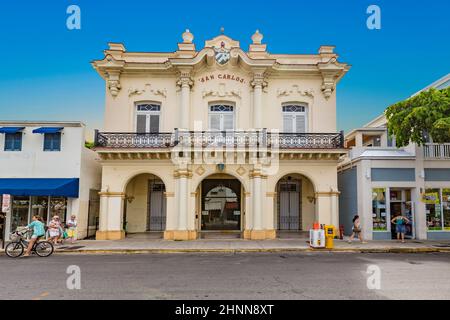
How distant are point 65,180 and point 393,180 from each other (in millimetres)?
16386

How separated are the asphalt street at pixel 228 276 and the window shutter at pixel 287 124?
7.73 metres

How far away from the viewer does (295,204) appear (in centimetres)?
2033

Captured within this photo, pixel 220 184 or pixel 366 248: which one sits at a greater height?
pixel 220 184

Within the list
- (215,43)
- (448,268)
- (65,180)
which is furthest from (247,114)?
(448,268)

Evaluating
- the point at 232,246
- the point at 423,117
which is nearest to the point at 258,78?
the point at 423,117

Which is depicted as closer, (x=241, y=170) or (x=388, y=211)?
(x=388, y=211)

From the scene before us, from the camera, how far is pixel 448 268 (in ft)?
33.8

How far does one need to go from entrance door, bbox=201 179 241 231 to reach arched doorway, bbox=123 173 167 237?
240 cm

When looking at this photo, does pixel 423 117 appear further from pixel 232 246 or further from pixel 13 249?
pixel 13 249

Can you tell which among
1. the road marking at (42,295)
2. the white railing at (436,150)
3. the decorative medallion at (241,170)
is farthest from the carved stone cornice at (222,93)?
the road marking at (42,295)

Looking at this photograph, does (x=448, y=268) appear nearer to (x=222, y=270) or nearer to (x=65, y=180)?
(x=222, y=270)

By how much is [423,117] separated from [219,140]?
906 centimetres

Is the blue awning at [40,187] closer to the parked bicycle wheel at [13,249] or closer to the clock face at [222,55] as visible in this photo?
the parked bicycle wheel at [13,249]

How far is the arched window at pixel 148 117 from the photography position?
19.1 meters
